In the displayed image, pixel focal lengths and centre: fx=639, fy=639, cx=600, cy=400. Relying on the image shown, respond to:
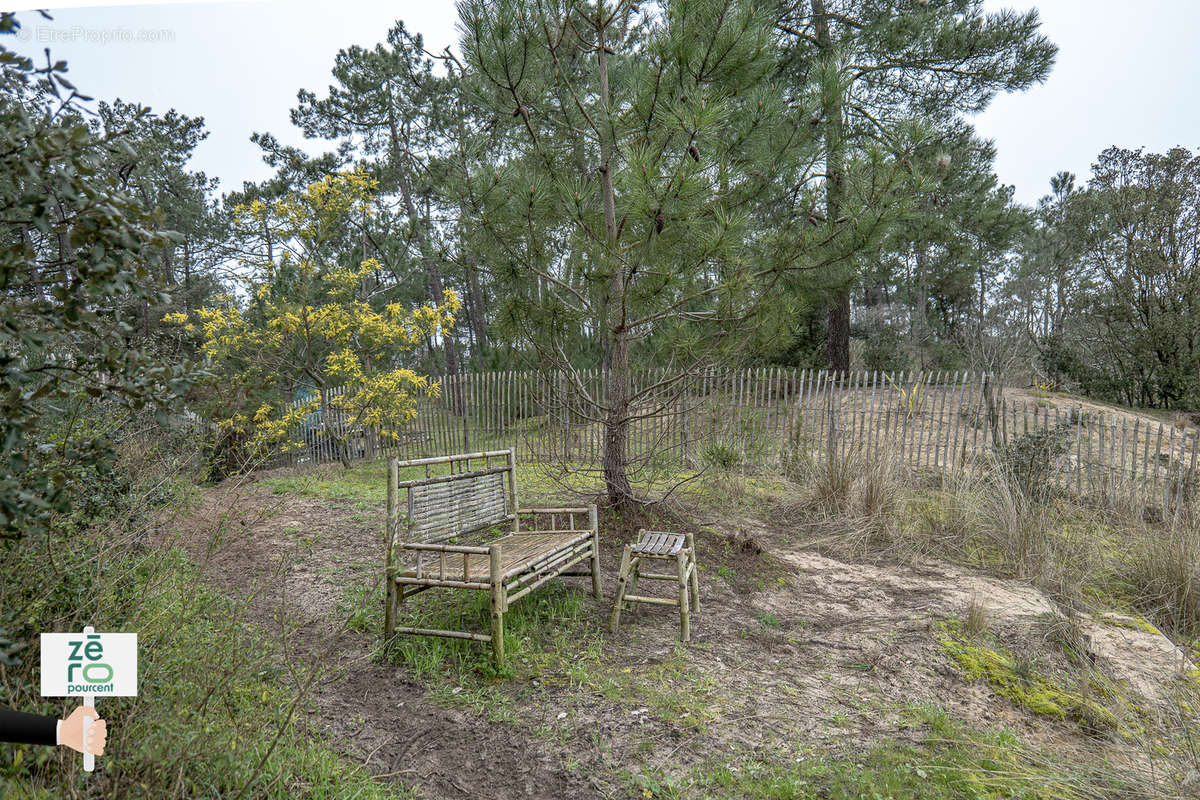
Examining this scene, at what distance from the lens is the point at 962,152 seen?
35.7 feet

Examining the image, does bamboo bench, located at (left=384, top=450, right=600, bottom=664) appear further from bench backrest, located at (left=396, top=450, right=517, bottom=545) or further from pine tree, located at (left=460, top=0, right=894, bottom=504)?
pine tree, located at (left=460, top=0, right=894, bottom=504)

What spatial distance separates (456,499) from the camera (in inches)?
145

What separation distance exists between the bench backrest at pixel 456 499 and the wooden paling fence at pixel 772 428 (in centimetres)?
93

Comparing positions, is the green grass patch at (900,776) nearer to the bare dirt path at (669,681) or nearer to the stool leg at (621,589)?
the bare dirt path at (669,681)

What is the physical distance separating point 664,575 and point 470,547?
1.30 m

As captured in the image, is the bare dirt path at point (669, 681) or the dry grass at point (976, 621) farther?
the dry grass at point (976, 621)

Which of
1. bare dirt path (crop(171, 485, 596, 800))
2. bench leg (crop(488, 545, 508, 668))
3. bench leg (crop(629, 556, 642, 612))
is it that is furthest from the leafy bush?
bare dirt path (crop(171, 485, 596, 800))

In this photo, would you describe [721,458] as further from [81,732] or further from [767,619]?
[81,732]

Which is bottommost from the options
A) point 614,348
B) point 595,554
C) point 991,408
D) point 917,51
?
point 595,554

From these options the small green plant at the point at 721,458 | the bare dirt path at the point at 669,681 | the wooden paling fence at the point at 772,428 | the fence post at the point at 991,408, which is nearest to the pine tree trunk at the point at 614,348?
the wooden paling fence at the point at 772,428

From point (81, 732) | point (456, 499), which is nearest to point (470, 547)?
point (456, 499)

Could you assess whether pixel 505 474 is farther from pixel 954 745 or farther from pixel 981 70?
pixel 981 70

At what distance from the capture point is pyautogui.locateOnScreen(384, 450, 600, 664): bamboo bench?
9.95ft

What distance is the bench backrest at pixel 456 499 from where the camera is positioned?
3420 mm
